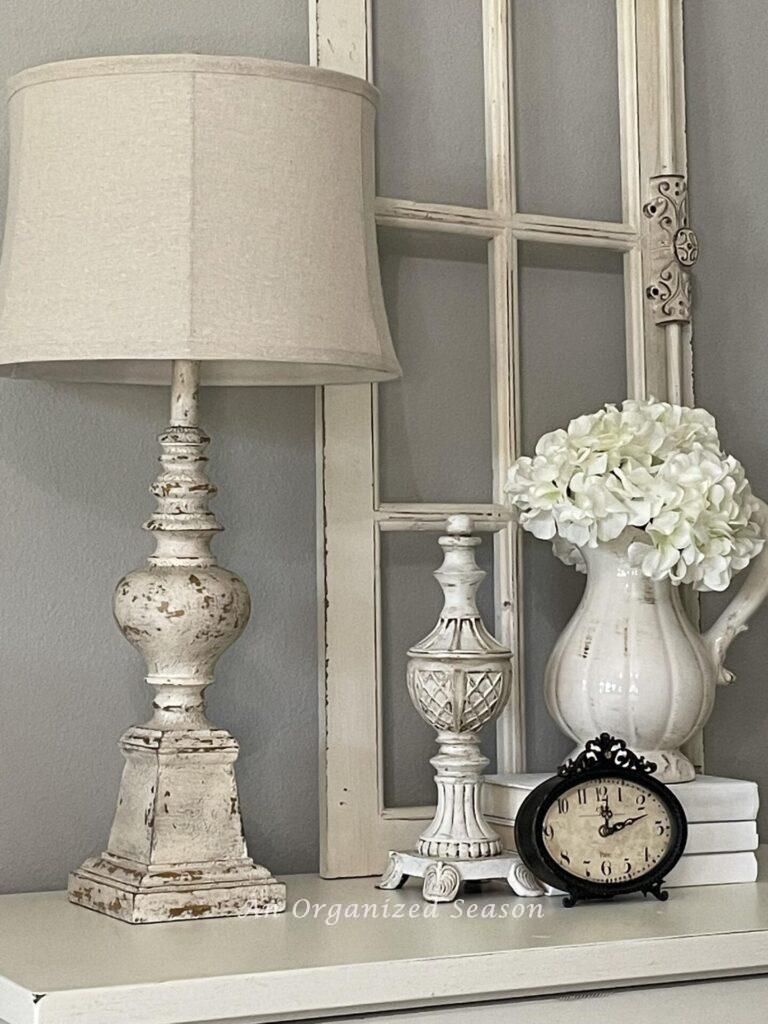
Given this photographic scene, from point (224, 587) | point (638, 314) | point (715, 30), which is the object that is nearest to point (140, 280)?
point (224, 587)

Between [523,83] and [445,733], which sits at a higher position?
[523,83]

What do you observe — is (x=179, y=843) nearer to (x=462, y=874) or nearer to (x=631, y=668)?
(x=462, y=874)

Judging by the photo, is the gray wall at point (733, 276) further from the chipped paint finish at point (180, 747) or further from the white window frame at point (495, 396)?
the chipped paint finish at point (180, 747)

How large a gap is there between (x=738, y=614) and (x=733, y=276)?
1.81ft

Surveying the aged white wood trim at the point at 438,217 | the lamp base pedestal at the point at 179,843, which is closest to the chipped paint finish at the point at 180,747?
the lamp base pedestal at the point at 179,843

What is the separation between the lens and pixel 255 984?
1380mm

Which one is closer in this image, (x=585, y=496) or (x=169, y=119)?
(x=169, y=119)

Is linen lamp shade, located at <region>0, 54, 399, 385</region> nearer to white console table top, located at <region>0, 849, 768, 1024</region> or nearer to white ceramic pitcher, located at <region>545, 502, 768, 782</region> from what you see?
white ceramic pitcher, located at <region>545, 502, 768, 782</region>

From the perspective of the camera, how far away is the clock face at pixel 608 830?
1.69 meters

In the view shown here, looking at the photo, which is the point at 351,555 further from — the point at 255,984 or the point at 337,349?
the point at 255,984

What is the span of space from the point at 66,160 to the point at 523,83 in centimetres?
78

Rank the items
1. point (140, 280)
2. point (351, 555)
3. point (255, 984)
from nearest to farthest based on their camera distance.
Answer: point (255, 984)
point (140, 280)
point (351, 555)

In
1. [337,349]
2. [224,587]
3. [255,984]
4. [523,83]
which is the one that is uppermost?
[523,83]

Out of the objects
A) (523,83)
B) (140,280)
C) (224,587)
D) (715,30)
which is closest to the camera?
(140,280)
